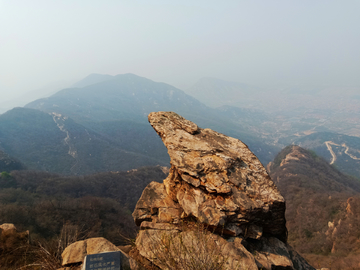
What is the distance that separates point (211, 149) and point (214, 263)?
534 cm

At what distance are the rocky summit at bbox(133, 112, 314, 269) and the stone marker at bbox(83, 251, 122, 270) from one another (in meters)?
1.31

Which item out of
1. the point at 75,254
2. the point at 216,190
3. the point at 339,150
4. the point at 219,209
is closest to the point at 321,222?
the point at 216,190

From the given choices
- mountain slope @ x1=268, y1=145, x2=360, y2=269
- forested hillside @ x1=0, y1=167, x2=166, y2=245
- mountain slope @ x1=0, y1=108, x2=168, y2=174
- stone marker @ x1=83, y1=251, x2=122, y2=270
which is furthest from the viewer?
mountain slope @ x1=0, y1=108, x2=168, y2=174

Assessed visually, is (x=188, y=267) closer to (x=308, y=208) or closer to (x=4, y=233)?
(x=4, y=233)

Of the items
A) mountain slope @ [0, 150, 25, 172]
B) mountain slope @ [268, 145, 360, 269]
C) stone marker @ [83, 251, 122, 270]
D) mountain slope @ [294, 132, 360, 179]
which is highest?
stone marker @ [83, 251, 122, 270]

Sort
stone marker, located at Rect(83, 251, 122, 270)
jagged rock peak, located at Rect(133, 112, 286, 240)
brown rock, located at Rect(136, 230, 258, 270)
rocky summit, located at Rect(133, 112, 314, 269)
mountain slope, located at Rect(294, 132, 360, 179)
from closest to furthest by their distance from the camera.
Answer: brown rock, located at Rect(136, 230, 258, 270) → stone marker, located at Rect(83, 251, 122, 270) → rocky summit, located at Rect(133, 112, 314, 269) → jagged rock peak, located at Rect(133, 112, 286, 240) → mountain slope, located at Rect(294, 132, 360, 179)

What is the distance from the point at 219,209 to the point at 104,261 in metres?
4.51

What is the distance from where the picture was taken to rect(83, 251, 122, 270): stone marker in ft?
21.3

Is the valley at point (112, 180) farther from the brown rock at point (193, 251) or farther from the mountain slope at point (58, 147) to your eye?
the brown rock at point (193, 251)

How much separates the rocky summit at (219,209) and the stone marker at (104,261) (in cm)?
131

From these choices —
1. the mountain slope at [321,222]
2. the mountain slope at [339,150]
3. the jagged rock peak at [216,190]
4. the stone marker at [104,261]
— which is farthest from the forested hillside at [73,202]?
the mountain slope at [339,150]

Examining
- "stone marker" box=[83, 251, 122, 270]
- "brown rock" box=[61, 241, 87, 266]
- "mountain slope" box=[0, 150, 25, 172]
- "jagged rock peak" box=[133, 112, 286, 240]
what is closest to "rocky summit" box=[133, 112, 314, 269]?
"jagged rock peak" box=[133, 112, 286, 240]

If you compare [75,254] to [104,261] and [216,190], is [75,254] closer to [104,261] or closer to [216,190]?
[104,261]

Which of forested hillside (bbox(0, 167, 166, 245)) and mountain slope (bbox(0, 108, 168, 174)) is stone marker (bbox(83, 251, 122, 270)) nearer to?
forested hillside (bbox(0, 167, 166, 245))
